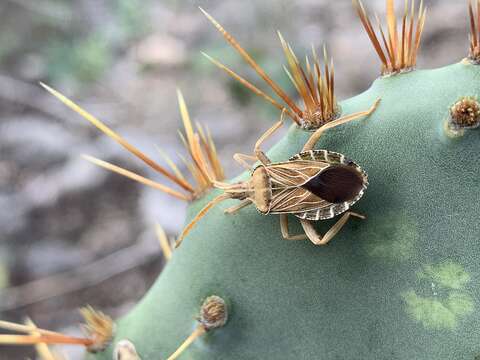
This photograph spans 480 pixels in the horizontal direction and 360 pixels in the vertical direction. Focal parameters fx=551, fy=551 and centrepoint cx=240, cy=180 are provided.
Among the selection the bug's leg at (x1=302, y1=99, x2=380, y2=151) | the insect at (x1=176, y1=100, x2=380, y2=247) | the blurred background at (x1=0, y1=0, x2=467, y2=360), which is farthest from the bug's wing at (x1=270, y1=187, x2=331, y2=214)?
the blurred background at (x1=0, y1=0, x2=467, y2=360)

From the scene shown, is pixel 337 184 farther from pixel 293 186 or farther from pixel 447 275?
pixel 447 275

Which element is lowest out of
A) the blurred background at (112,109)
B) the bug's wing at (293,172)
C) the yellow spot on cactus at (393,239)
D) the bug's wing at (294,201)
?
the blurred background at (112,109)

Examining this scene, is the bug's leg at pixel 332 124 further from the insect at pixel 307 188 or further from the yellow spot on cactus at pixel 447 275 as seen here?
the yellow spot on cactus at pixel 447 275

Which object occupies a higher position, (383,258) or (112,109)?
(383,258)

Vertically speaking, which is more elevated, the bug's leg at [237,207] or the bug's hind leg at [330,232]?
the bug's leg at [237,207]

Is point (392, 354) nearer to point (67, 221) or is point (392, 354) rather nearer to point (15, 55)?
point (67, 221)

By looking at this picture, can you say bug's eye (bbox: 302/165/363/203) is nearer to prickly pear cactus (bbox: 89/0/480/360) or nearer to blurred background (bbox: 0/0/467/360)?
prickly pear cactus (bbox: 89/0/480/360)

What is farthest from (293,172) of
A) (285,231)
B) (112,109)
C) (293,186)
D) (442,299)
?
(112,109)

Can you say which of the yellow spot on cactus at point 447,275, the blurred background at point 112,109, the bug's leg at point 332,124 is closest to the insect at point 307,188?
the bug's leg at point 332,124

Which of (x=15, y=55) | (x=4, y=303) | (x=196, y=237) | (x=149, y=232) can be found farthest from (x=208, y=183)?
(x=15, y=55)
